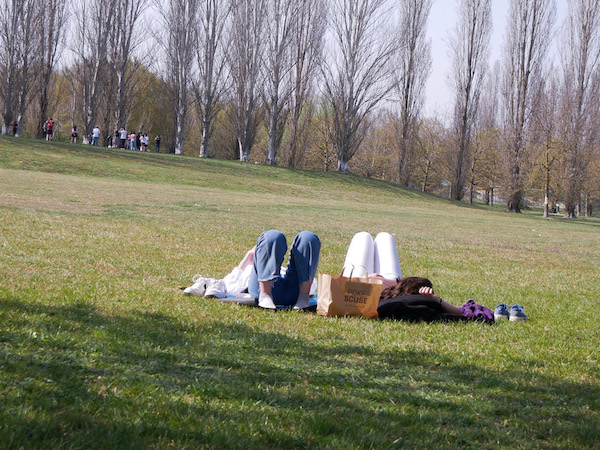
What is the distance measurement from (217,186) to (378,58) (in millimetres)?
20813

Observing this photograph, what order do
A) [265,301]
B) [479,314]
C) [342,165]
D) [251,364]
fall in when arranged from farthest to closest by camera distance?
[342,165] → [479,314] → [265,301] → [251,364]

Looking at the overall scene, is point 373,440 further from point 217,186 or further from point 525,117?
point 525,117

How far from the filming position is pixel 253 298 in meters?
6.86

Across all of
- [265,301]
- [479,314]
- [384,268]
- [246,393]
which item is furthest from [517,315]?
[246,393]

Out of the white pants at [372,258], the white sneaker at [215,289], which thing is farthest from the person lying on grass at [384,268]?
the white sneaker at [215,289]

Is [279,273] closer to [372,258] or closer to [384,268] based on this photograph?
[372,258]

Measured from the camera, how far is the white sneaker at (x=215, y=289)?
6984 mm

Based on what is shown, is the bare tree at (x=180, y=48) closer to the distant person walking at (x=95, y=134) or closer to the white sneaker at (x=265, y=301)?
the distant person walking at (x=95, y=134)

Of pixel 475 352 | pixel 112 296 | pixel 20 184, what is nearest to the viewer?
pixel 475 352

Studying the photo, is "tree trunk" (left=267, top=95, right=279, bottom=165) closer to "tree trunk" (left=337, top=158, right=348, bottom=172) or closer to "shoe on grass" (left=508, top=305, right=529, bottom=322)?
"tree trunk" (left=337, top=158, right=348, bottom=172)

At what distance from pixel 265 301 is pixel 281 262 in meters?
0.49

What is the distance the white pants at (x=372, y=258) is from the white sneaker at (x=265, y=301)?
1128 millimetres

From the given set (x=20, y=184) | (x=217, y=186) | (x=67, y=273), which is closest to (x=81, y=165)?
(x=217, y=186)

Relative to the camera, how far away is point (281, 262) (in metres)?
6.80
